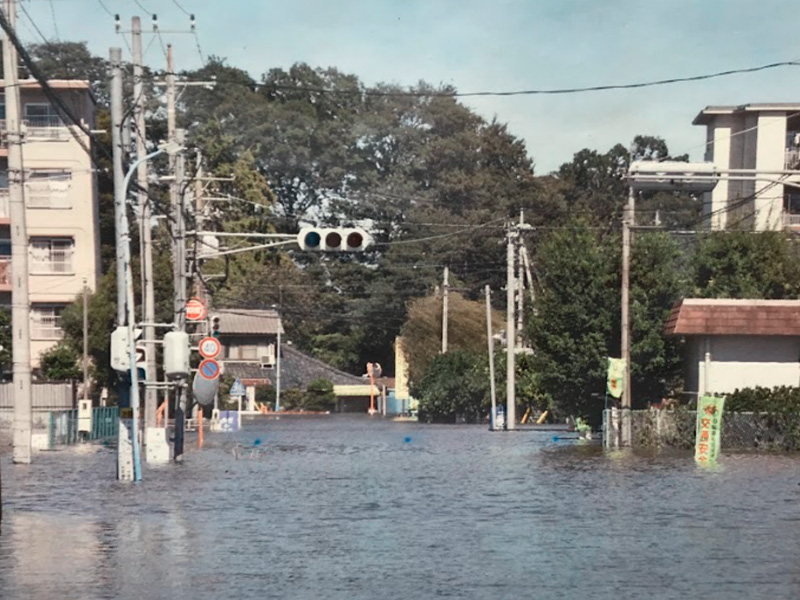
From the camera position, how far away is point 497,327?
97438 mm

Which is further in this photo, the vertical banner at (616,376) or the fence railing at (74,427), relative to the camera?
the fence railing at (74,427)

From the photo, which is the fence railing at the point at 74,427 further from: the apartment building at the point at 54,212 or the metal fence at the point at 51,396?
the apartment building at the point at 54,212

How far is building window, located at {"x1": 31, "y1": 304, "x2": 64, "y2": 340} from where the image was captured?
241ft

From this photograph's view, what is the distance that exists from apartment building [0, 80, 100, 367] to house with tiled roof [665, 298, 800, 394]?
3369 centimetres

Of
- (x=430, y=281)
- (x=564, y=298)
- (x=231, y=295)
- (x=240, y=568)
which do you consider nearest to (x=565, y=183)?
(x=430, y=281)

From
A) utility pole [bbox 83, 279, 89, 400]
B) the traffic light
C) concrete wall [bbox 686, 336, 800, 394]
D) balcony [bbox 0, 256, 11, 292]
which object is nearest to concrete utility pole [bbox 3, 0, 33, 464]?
the traffic light

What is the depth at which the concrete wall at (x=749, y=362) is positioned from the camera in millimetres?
48312

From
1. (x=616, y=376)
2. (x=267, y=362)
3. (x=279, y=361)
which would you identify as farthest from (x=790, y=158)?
(x=267, y=362)

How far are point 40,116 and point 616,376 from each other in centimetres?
3614

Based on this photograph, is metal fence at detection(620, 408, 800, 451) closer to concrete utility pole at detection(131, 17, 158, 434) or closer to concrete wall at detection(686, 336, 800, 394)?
concrete wall at detection(686, 336, 800, 394)

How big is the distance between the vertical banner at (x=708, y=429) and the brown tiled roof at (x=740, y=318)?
8066mm

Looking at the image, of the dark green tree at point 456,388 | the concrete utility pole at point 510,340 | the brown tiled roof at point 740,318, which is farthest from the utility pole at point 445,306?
the brown tiled roof at point 740,318

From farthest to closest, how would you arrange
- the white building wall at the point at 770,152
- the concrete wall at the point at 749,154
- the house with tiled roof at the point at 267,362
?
the house with tiled roof at the point at 267,362 < the white building wall at the point at 770,152 < the concrete wall at the point at 749,154

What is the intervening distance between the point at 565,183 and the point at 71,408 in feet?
197
